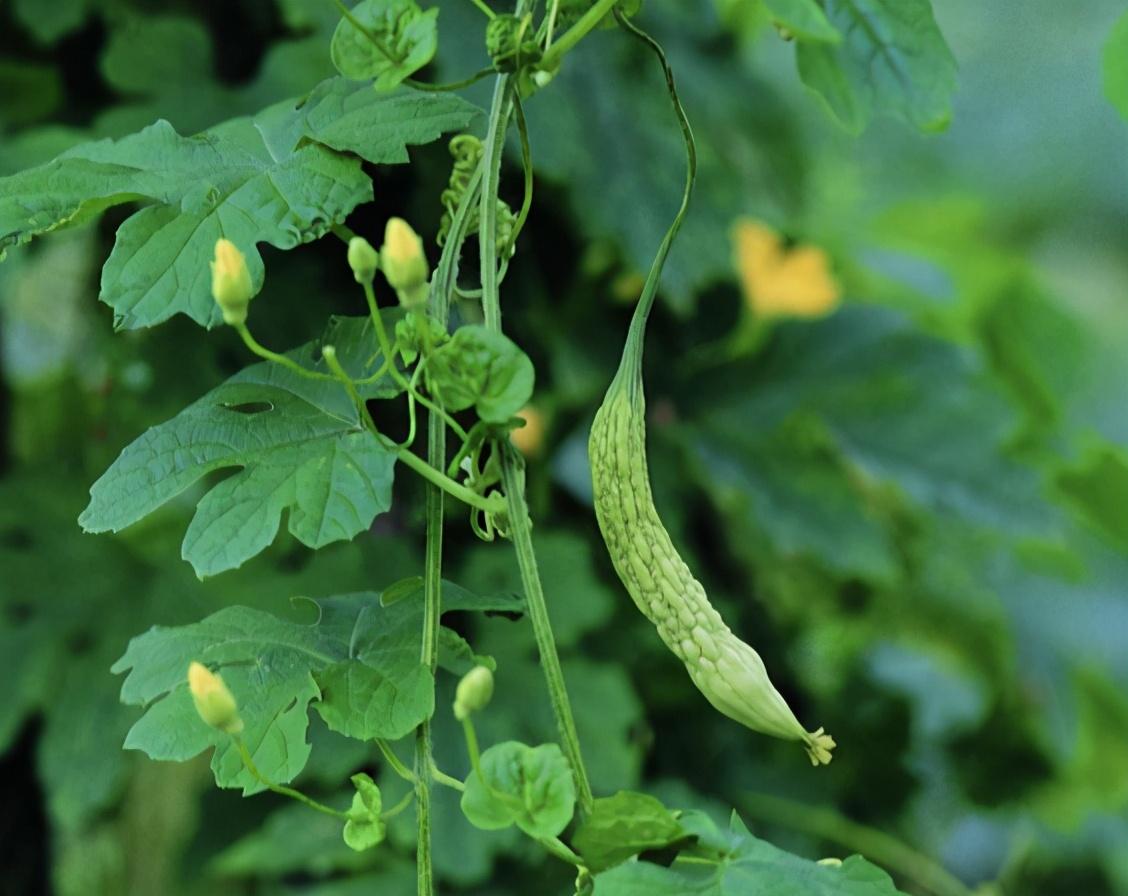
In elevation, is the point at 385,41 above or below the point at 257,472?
above

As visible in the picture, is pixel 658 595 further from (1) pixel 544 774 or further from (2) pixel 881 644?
(2) pixel 881 644

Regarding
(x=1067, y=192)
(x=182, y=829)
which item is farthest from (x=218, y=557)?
(x=1067, y=192)

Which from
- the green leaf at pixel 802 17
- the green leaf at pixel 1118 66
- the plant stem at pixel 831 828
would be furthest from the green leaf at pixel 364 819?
the plant stem at pixel 831 828

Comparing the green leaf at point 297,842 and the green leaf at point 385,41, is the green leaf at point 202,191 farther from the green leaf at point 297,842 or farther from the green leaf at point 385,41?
the green leaf at point 297,842

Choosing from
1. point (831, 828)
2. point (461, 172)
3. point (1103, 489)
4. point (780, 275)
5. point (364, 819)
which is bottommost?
point (831, 828)

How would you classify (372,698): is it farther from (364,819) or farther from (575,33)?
(575,33)

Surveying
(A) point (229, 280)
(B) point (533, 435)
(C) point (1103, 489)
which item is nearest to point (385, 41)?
(A) point (229, 280)
